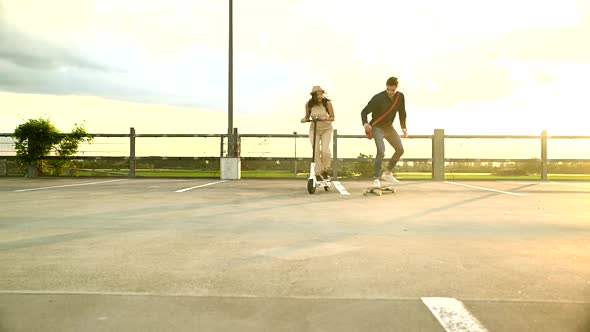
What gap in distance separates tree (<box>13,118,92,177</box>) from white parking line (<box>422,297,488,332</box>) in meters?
15.5

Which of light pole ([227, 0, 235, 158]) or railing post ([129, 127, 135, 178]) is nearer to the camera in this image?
light pole ([227, 0, 235, 158])

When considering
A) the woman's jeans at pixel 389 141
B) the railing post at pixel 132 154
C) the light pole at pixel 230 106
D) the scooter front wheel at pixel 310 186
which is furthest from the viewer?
the railing post at pixel 132 154

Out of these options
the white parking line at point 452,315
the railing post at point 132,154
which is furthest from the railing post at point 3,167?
the white parking line at point 452,315

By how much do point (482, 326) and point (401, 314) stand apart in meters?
0.33

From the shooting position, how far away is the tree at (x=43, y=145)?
609 inches

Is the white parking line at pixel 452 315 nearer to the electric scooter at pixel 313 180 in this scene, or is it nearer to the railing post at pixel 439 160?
the electric scooter at pixel 313 180

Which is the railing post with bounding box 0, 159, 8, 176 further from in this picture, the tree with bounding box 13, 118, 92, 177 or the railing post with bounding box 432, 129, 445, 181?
the railing post with bounding box 432, 129, 445, 181

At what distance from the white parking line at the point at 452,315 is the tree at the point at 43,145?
50.9 ft

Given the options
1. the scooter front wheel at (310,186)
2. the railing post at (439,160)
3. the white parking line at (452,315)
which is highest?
the railing post at (439,160)

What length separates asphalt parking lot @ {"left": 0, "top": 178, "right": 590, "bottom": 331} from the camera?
2104 mm

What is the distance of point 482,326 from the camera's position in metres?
2.01

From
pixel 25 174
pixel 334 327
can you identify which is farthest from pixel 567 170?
pixel 25 174

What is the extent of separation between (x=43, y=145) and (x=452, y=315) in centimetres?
1601

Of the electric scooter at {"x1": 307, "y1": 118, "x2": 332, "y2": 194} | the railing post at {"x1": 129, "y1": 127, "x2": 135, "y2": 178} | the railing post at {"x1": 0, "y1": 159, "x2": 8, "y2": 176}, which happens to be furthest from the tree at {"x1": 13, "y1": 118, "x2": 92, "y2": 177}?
the electric scooter at {"x1": 307, "y1": 118, "x2": 332, "y2": 194}
